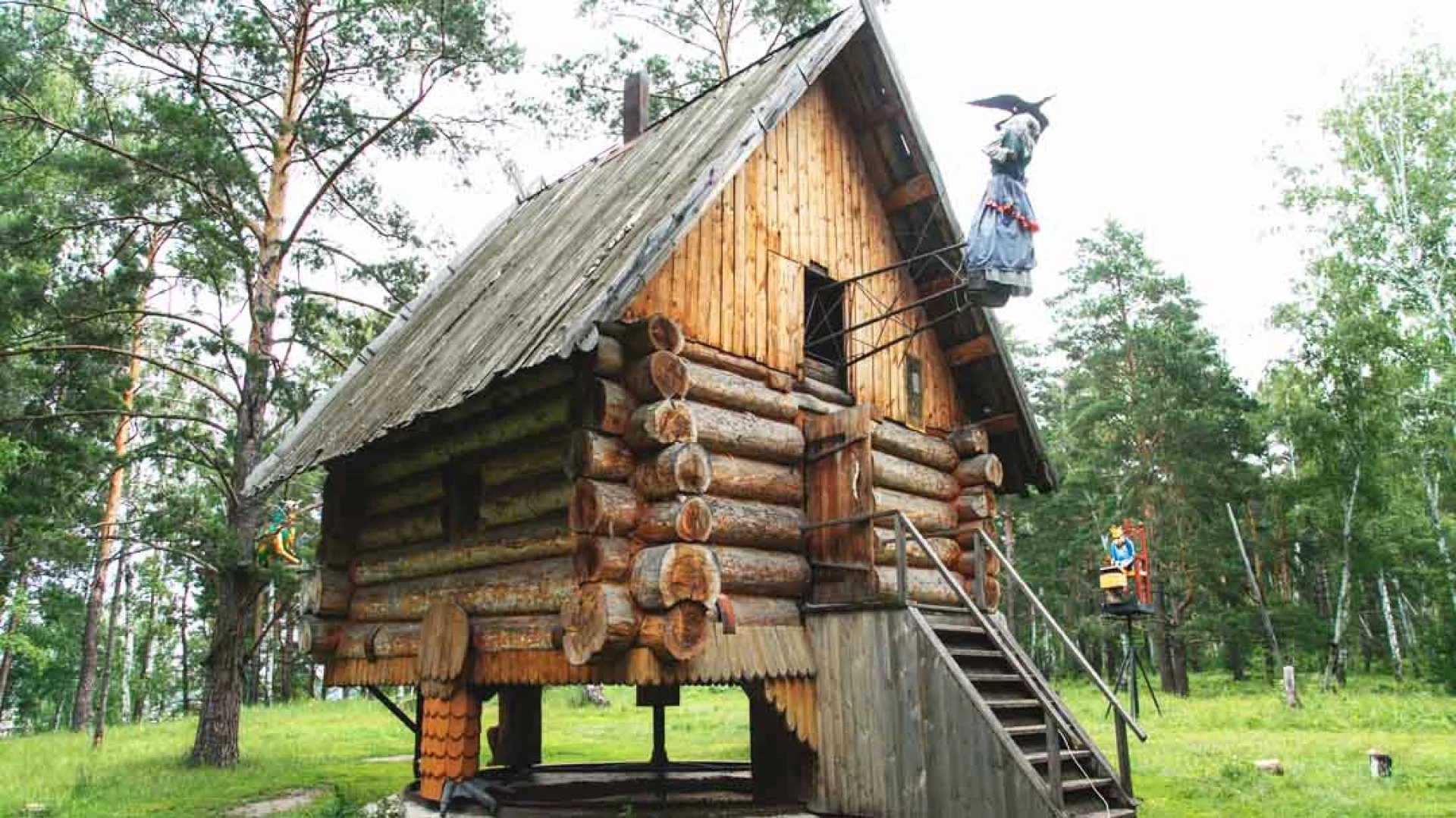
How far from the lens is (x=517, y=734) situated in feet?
46.9

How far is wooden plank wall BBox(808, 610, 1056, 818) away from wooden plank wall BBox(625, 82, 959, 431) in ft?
10.3

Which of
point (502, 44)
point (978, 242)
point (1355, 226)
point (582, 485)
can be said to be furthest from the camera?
point (1355, 226)

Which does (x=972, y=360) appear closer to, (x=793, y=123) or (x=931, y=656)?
(x=793, y=123)

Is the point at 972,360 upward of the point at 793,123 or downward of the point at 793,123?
downward

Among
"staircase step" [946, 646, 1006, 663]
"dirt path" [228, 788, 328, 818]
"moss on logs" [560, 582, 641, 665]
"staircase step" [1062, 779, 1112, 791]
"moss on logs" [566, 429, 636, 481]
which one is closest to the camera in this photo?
"moss on logs" [560, 582, 641, 665]

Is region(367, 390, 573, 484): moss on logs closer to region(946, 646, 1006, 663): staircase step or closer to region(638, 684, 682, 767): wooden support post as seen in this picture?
region(638, 684, 682, 767): wooden support post

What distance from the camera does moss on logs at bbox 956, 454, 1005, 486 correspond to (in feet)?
43.0

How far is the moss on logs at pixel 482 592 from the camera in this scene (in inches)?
365

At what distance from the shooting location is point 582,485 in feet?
28.1

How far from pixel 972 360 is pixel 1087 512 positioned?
33777 mm

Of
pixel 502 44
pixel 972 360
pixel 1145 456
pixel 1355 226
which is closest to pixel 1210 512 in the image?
pixel 1145 456

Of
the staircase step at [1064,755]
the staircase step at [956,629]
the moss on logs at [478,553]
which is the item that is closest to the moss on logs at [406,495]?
the moss on logs at [478,553]

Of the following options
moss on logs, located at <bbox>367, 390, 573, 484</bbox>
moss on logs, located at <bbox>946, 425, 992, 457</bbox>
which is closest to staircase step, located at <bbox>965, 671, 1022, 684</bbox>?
moss on logs, located at <bbox>946, 425, 992, 457</bbox>

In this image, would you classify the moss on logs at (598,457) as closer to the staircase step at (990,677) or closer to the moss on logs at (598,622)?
the moss on logs at (598,622)
